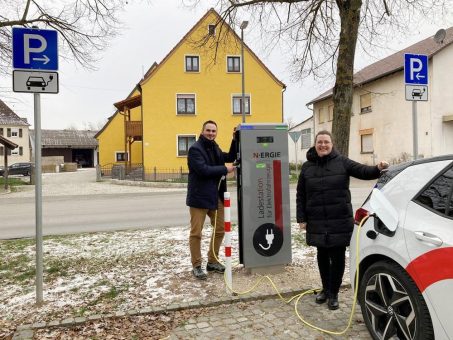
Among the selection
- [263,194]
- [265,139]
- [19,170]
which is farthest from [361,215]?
[19,170]

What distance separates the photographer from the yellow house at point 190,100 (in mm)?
30797

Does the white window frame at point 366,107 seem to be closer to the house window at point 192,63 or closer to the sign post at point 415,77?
the house window at point 192,63

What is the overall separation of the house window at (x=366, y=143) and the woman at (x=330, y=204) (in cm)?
2726

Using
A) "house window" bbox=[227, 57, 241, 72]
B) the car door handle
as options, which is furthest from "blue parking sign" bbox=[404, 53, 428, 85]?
"house window" bbox=[227, 57, 241, 72]

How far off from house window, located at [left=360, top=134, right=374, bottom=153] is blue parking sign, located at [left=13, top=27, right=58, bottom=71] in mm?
28232

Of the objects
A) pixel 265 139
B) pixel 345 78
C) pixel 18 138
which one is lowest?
pixel 265 139

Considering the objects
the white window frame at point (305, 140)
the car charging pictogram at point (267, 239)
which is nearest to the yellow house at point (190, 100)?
the white window frame at point (305, 140)

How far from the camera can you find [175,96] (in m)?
31.2

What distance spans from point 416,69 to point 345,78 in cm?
152

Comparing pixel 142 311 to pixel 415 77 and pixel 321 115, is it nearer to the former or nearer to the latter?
pixel 415 77

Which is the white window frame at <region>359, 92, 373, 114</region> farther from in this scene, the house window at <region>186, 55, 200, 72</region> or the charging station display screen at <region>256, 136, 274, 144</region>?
the charging station display screen at <region>256, 136, 274, 144</region>

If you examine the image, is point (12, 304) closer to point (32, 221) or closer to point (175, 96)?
point (32, 221)

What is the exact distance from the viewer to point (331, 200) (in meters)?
4.25

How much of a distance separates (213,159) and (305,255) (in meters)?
2.20
